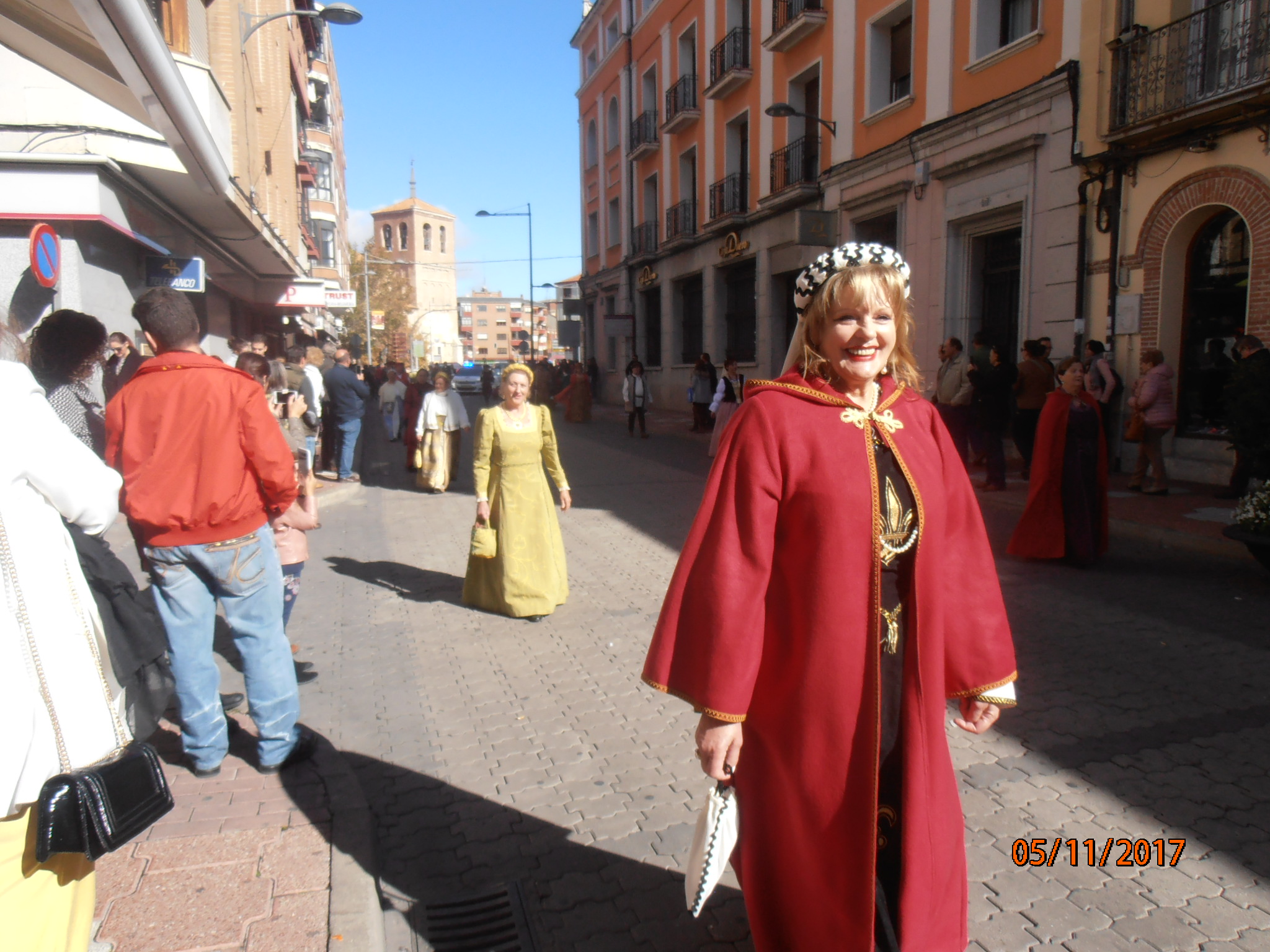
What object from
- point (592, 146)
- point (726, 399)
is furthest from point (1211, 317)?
point (592, 146)

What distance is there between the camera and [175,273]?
12180 millimetres

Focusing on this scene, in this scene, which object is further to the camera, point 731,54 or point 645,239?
point 645,239

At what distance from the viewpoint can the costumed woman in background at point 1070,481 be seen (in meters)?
7.20

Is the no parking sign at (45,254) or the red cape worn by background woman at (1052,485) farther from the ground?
the no parking sign at (45,254)

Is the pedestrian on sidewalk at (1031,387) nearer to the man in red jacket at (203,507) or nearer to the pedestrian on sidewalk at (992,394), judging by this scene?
the pedestrian on sidewalk at (992,394)

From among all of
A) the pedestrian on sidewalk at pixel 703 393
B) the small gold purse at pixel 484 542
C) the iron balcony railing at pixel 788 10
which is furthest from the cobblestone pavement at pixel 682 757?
the iron balcony railing at pixel 788 10

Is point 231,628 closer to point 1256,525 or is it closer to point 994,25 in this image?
point 1256,525

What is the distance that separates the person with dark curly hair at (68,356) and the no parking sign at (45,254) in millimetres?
4732

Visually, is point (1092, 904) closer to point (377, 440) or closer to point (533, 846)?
point (533, 846)

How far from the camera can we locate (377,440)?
71.5ft

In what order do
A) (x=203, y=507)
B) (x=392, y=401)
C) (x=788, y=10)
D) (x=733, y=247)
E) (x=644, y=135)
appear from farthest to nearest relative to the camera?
(x=644, y=135) < (x=733, y=247) < (x=788, y=10) < (x=392, y=401) < (x=203, y=507)

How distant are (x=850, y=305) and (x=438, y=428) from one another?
32.5 ft
